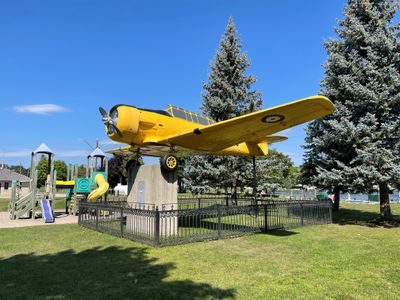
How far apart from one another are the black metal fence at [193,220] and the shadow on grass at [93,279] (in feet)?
5.06

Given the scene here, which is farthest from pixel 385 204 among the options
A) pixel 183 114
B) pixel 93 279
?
pixel 93 279

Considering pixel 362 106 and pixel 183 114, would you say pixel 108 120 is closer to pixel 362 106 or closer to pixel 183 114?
pixel 183 114

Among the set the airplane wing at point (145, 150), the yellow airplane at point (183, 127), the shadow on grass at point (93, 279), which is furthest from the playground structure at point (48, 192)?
the shadow on grass at point (93, 279)

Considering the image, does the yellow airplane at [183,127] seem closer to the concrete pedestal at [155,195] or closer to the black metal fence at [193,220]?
the concrete pedestal at [155,195]

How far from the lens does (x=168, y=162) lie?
10.3 m

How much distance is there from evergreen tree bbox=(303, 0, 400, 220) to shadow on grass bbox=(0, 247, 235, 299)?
31.2ft

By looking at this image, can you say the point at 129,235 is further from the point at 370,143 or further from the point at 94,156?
the point at 94,156

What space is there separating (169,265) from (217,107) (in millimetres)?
15207

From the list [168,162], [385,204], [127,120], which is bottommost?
[385,204]

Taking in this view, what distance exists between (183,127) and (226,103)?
9367 mm

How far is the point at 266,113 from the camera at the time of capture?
867cm

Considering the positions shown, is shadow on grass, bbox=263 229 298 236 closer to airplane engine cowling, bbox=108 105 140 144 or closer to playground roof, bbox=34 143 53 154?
airplane engine cowling, bbox=108 105 140 144

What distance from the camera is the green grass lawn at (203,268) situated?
198 inches

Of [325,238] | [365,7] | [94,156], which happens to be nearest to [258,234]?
[325,238]
